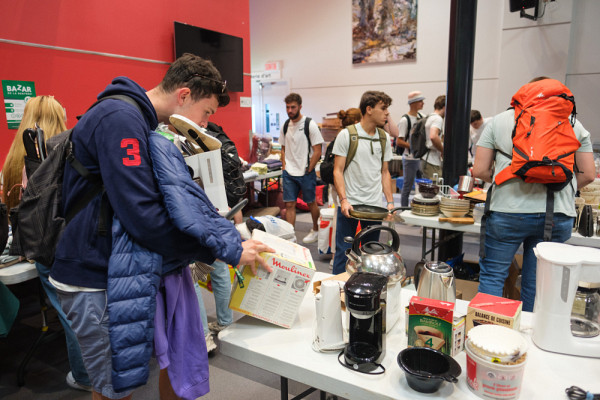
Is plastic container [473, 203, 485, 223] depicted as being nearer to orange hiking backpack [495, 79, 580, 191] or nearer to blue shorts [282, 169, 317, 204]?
orange hiking backpack [495, 79, 580, 191]

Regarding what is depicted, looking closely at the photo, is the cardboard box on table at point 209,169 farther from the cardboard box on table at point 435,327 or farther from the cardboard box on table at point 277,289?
the cardboard box on table at point 435,327

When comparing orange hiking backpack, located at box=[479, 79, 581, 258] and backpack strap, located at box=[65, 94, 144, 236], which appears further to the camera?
orange hiking backpack, located at box=[479, 79, 581, 258]

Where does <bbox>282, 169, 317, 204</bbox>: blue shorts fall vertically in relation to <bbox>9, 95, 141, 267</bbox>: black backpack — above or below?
below

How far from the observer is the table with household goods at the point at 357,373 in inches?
39.5

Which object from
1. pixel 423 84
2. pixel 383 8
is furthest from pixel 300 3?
pixel 423 84

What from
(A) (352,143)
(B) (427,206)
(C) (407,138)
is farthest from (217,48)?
(B) (427,206)

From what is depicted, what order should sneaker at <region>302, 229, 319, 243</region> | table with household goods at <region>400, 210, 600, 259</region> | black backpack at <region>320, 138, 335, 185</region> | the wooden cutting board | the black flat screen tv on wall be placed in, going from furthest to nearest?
1. sneaker at <region>302, 229, 319, 243</region>
2. the black flat screen tv on wall
3. black backpack at <region>320, 138, 335, 185</region>
4. the wooden cutting board
5. table with household goods at <region>400, 210, 600, 259</region>

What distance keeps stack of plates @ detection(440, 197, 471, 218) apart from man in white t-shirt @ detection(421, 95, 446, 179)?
2.10 metres

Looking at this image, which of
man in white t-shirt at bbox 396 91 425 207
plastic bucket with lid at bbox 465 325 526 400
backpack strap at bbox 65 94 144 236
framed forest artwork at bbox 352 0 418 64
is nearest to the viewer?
plastic bucket with lid at bbox 465 325 526 400

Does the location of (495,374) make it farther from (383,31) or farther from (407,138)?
(383,31)

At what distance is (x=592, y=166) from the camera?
2.13 m

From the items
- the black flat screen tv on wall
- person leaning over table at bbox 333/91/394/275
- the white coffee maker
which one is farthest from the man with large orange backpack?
the black flat screen tv on wall

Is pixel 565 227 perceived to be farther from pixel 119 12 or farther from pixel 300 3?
pixel 300 3

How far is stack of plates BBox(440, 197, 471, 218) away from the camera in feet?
9.17
